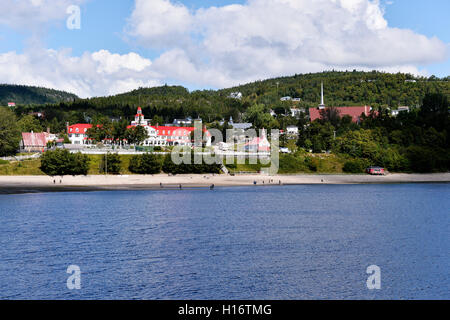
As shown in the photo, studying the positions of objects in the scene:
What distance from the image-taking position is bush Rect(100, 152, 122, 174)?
91.2 metres

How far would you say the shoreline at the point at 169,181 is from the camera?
79.8 m

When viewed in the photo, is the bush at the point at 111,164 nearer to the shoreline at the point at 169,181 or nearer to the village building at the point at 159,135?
the shoreline at the point at 169,181

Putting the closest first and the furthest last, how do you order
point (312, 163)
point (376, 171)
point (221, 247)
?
point (221, 247), point (312, 163), point (376, 171)

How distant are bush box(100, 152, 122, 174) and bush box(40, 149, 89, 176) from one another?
339 centimetres

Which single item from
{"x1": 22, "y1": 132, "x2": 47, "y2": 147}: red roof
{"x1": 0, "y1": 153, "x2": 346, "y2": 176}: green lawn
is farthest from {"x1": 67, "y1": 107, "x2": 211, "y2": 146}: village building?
{"x1": 0, "y1": 153, "x2": 346, "y2": 176}: green lawn

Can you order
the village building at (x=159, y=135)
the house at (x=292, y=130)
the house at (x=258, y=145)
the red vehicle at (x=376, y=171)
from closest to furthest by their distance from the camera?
the red vehicle at (x=376, y=171) → the house at (x=258, y=145) → the village building at (x=159, y=135) → the house at (x=292, y=130)

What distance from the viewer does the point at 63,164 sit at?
8700 centimetres

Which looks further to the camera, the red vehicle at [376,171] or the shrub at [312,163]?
the red vehicle at [376,171]

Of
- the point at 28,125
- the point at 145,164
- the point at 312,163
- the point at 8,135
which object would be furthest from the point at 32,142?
the point at 312,163

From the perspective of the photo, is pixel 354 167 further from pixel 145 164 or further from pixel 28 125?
pixel 28 125

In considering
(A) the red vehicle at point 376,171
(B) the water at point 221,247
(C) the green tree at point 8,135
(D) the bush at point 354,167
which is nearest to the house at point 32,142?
(C) the green tree at point 8,135

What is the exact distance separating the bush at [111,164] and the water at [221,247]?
781 inches

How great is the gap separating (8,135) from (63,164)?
2040cm
